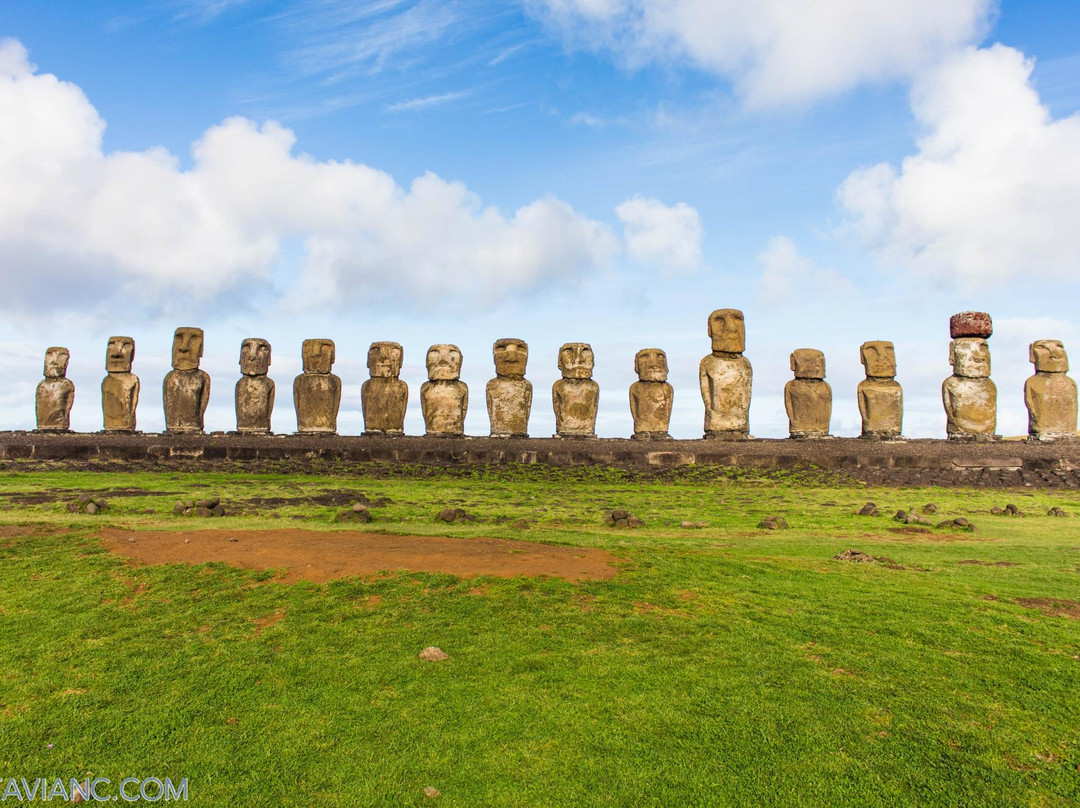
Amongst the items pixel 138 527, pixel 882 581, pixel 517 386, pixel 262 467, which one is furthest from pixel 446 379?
pixel 882 581

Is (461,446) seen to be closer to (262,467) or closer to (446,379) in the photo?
(446,379)

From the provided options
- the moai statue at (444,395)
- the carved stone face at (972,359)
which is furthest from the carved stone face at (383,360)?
the carved stone face at (972,359)

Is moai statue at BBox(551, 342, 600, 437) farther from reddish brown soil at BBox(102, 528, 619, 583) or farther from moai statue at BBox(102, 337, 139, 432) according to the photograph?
reddish brown soil at BBox(102, 528, 619, 583)

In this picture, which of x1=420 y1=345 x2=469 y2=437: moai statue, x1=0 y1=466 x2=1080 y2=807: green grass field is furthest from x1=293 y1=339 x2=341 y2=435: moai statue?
x1=0 y1=466 x2=1080 y2=807: green grass field

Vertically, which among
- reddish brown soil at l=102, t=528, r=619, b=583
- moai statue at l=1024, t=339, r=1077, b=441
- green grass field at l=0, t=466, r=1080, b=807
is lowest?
green grass field at l=0, t=466, r=1080, b=807

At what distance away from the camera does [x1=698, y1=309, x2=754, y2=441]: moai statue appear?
18.1 m

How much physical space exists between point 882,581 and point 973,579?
0.82 meters

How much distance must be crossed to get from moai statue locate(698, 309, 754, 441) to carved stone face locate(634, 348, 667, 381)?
42.0 inches

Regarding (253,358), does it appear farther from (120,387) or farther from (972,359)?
(972,359)

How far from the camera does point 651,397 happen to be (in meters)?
18.1

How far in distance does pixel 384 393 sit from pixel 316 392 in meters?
1.74

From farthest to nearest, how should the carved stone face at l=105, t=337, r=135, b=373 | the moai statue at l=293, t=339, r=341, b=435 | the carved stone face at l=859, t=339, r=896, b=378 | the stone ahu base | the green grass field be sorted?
the carved stone face at l=105, t=337, r=135, b=373 < the moai statue at l=293, t=339, r=341, b=435 < the carved stone face at l=859, t=339, r=896, b=378 < the stone ahu base < the green grass field

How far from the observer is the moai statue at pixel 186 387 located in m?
18.9

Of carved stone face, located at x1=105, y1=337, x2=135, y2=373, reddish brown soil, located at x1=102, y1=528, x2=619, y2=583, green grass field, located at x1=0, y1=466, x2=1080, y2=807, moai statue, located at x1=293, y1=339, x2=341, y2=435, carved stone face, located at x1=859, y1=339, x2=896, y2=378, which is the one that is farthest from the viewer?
carved stone face, located at x1=105, y1=337, x2=135, y2=373
